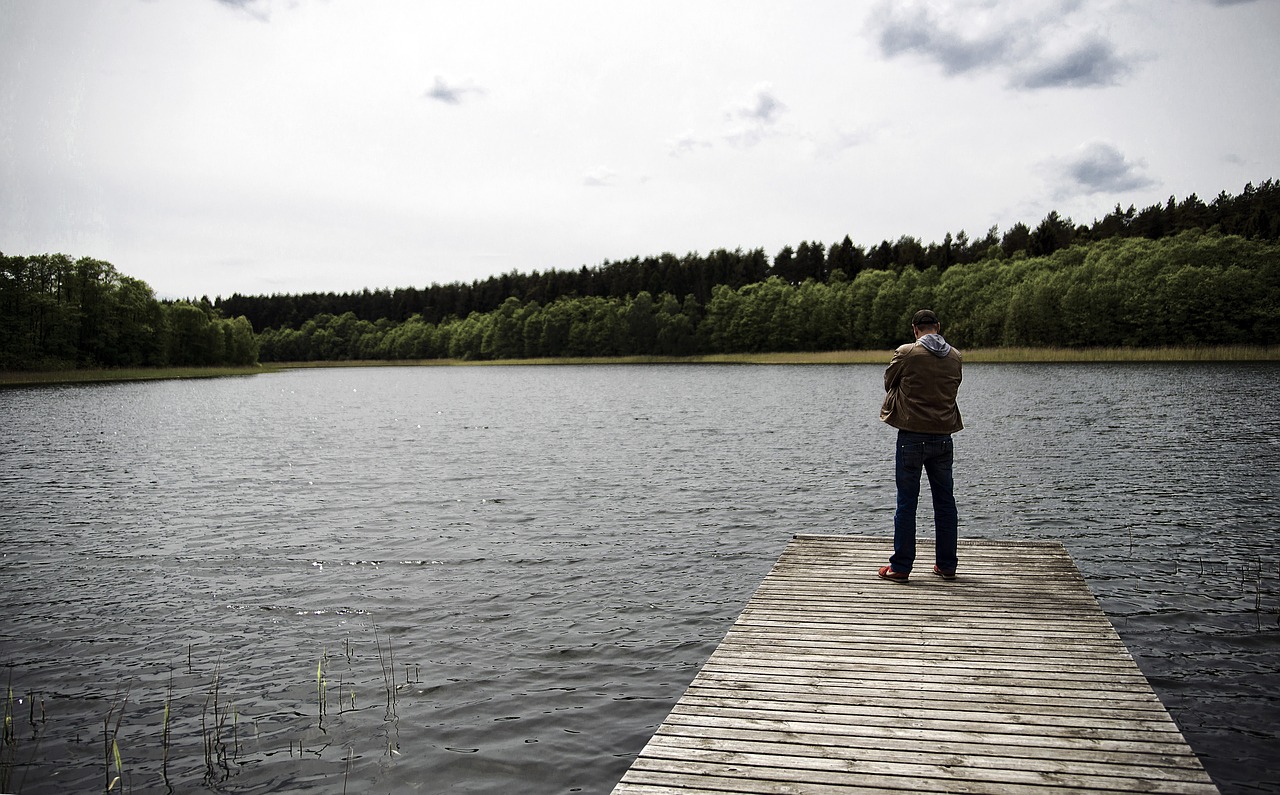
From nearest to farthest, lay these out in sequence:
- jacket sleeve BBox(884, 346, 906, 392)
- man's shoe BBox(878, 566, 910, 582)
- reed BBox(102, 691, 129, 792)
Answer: reed BBox(102, 691, 129, 792)
jacket sleeve BBox(884, 346, 906, 392)
man's shoe BBox(878, 566, 910, 582)

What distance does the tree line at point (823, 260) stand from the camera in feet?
365

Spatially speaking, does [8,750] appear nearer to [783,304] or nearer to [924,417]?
[924,417]

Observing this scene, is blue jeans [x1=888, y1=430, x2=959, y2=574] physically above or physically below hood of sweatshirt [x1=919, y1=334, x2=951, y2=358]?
below

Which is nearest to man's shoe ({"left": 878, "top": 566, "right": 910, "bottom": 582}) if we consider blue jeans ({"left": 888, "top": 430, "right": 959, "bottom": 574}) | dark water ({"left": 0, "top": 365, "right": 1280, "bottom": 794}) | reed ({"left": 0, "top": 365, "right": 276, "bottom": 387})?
blue jeans ({"left": 888, "top": 430, "right": 959, "bottom": 574})

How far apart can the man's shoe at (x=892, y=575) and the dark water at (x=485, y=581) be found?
2.09 m

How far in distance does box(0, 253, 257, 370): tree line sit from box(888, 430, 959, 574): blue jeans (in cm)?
8741

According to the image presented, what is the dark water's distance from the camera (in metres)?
7.03

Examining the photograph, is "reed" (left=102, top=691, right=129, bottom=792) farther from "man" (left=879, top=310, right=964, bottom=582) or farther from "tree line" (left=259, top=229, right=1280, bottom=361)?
"tree line" (left=259, top=229, right=1280, bottom=361)

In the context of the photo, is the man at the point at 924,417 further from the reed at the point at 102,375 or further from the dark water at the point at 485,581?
the reed at the point at 102,375

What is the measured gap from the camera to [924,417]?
7910mm

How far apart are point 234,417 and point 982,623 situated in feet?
143

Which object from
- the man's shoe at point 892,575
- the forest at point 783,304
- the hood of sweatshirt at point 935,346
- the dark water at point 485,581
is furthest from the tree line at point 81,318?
the hood of sweatshirt at point 935,346

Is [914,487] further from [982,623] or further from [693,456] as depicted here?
[693,456]

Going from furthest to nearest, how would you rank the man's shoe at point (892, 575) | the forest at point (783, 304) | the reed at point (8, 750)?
the forest at point (783, 304), the man's shoe at point (892, 575), the reed at point (8, 750)
